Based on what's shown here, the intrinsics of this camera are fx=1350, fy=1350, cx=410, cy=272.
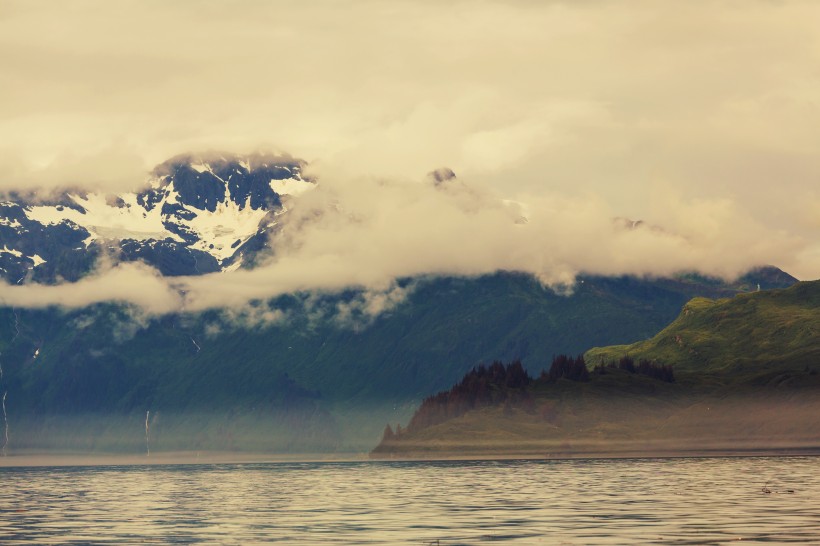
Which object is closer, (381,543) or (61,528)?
(381,543)

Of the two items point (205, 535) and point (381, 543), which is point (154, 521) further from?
point (381, 543)

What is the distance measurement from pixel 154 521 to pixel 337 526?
35327 mm

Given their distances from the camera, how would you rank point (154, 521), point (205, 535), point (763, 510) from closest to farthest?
1. point (205, 535)
2. point (763, 510)
3. point (154, 521)

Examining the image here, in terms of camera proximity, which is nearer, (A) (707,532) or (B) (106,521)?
(A) (707,532)

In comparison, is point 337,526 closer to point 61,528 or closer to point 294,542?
point 294,542

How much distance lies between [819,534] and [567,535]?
27.8 m

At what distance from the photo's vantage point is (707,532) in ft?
505

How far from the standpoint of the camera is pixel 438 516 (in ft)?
630

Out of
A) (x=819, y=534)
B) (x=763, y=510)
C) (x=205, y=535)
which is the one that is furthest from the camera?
(x=763, y=510)

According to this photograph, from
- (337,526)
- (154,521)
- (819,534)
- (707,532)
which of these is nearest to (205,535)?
(337,526)

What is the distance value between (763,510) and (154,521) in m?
87.4

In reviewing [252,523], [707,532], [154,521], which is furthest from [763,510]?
[154,521]

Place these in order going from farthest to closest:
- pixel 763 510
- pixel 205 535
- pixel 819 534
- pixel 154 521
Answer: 1. pixel 154 521
2. pixel 763 510
3. pixel 205 535
4. pixel 819 534

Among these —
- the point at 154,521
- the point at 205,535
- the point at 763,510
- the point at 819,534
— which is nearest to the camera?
the point at 819,534
